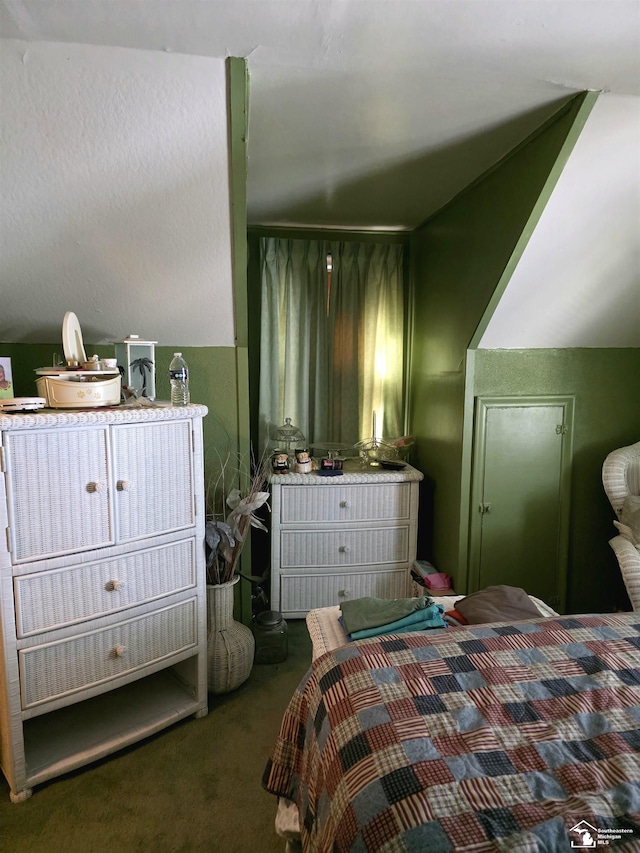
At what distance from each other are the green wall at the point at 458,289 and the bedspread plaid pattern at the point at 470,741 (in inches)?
52.3

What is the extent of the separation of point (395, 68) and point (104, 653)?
2221 millimetres

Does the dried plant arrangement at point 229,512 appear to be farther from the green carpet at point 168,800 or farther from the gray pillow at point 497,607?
the gray pillow at point 497,607

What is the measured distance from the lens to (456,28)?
4.81 ft

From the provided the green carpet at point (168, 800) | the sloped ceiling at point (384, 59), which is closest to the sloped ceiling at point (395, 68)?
the sloped ceiling at point (384, 59)

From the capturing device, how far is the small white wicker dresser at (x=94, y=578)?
1821 millimetres

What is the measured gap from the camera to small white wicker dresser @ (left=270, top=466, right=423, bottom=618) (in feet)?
9.73

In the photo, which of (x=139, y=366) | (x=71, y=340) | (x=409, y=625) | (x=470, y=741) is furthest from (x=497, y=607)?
(x=71, y=340)

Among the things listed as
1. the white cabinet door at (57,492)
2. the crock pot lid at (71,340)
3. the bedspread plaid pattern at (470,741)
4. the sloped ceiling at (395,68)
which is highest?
the sloped ceiling at (395,68)

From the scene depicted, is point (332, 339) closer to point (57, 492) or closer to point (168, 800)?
point (57, 492)

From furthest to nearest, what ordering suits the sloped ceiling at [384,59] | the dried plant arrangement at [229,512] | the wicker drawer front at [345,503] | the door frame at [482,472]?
the wicker drawer front at [345,503]
the door frame at [482,472]
the dried plant arrangement at [229,512]
the sloped ceiling at [384,59]

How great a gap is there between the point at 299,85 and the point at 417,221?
1.64 m

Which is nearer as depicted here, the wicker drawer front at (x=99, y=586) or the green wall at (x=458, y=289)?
the wicker drawer front at (x=99, y=586)

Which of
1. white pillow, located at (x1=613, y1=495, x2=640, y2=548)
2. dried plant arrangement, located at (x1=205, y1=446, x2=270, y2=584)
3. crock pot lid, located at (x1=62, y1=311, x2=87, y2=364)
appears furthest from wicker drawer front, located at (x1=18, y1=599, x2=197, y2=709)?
white pillow, located at (x1=613, y1=495, x2=640, y2=548)

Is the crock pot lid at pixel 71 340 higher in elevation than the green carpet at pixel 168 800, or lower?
higher
